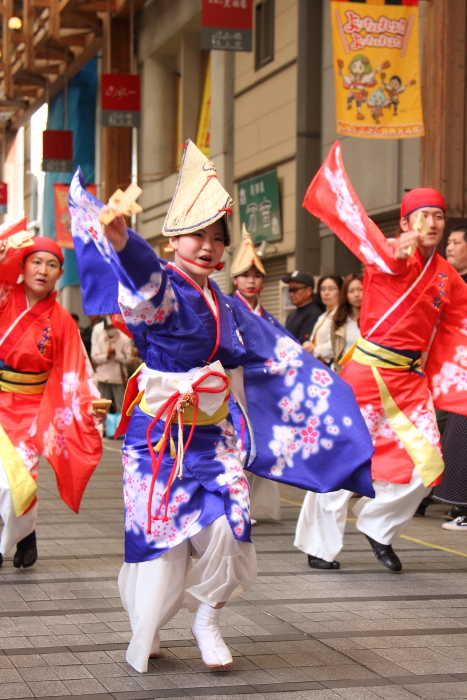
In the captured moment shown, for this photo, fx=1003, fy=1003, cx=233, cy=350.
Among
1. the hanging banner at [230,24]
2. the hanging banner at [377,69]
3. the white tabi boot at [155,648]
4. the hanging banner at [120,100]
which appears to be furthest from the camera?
the hanging banner at [120,100]

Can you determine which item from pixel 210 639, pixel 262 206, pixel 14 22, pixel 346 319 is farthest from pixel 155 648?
pixel 14 22

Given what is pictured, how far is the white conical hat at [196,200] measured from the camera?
11.0 ft

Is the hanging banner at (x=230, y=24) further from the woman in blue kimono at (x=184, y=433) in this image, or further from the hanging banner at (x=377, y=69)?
the woman in blue kimono at (x=184, y=433)

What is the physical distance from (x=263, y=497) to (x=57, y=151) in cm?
1330

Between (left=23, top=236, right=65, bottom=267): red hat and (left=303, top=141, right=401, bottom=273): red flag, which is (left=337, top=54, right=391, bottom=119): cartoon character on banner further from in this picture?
(left=23, top=236, right=65, bottom=267): red hat

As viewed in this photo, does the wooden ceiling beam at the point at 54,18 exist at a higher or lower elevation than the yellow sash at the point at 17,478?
higher

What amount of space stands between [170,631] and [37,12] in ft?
62.2

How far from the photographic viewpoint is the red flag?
4711 millimetres

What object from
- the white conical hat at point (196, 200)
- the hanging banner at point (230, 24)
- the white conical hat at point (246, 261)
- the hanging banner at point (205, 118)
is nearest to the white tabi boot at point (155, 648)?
the white conical hat at point (196, 200)

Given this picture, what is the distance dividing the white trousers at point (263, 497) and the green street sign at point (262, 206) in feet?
23.2

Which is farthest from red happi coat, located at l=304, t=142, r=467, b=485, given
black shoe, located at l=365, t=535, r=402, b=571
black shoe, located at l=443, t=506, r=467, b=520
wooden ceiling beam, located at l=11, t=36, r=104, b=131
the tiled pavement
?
wooden ceiling beam, located at l=11, t=36, r=104, b=131

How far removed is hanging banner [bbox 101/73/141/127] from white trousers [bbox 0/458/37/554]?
443 inches

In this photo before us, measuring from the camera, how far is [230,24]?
10.2 m

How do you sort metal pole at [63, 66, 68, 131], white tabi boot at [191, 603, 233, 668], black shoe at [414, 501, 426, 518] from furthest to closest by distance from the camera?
1. metal pole at [63, 66, 68, 131]
2. black shoe at [414, 501, 426, 518]
3. white tabi boot at [191, 603, 233, 668]
